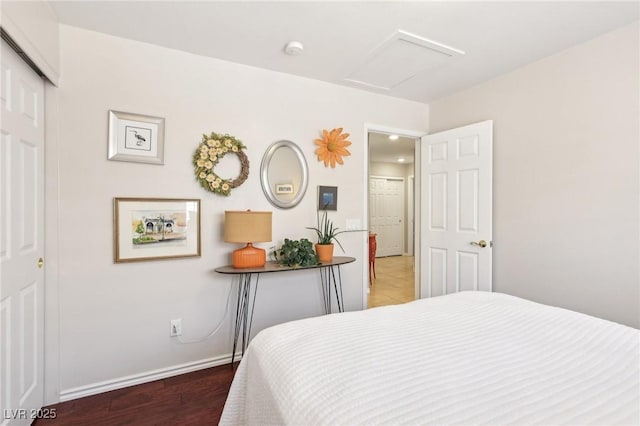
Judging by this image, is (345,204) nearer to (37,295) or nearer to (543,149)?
(543,149)

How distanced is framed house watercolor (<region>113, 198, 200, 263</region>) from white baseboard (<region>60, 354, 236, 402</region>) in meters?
0.81

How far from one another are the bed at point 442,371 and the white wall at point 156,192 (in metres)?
1.23

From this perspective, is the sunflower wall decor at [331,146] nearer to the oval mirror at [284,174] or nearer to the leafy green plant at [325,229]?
the oval mirror at [284,174]

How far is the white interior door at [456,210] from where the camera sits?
2.71 m

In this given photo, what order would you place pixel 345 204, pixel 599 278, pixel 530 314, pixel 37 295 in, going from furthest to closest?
pixel 345 204
pixel 599 278
pixel 37 295
pixel 530 314

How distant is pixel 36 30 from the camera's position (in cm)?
158

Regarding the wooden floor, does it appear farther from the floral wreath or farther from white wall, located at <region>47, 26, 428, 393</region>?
the floral wreath

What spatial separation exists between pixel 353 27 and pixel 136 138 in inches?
64.5

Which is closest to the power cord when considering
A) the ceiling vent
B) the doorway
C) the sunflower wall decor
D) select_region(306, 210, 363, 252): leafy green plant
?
select_region(306, 210, 363, 252): leafy green plant

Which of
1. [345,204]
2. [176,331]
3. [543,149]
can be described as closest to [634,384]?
[543,149]

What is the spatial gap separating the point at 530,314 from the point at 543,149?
1557 mm

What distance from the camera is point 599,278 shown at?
208cm

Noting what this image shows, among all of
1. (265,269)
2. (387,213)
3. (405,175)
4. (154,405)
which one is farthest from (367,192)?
(405,175)

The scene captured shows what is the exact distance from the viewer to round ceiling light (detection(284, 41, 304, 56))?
2145 mm
